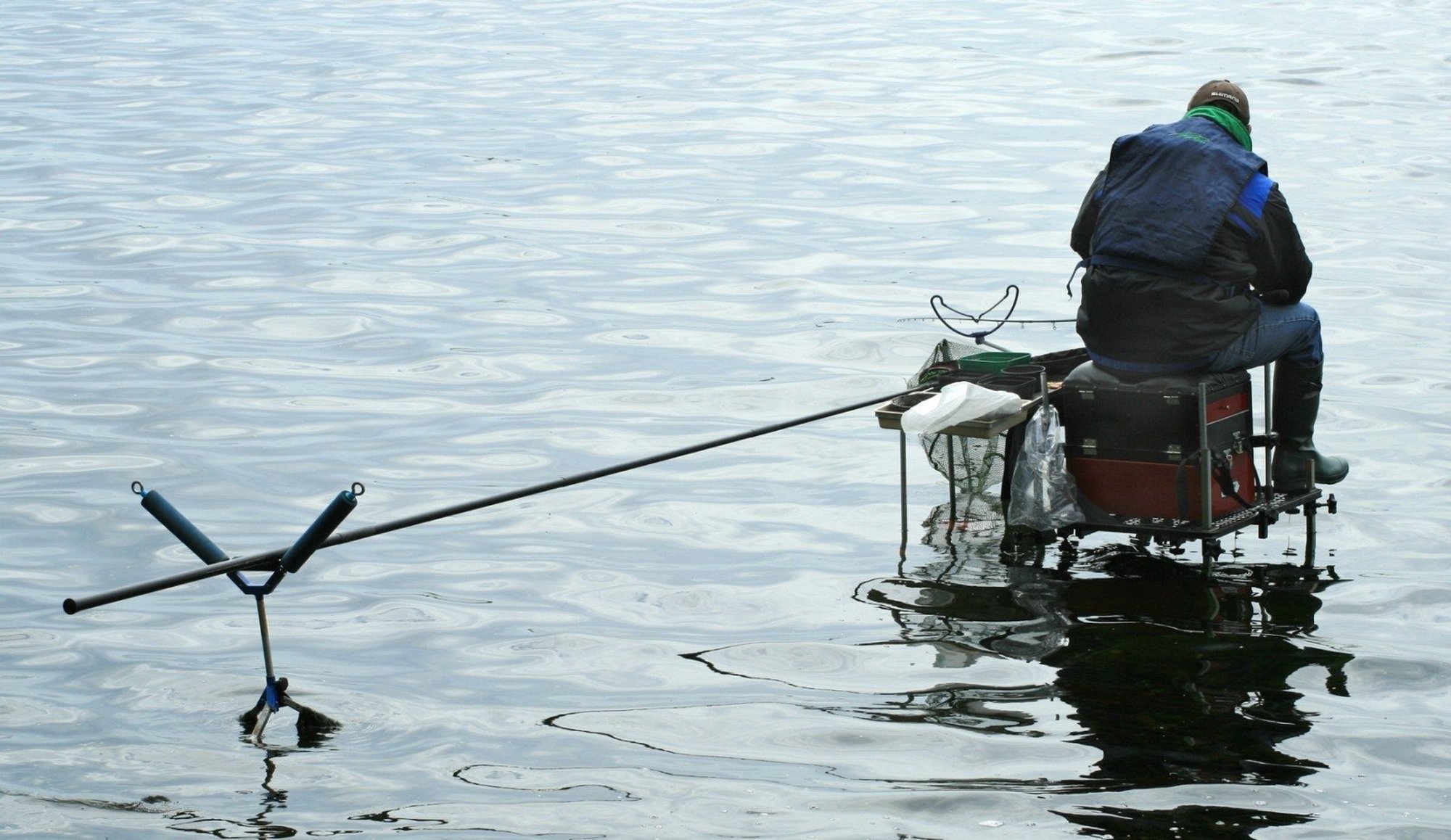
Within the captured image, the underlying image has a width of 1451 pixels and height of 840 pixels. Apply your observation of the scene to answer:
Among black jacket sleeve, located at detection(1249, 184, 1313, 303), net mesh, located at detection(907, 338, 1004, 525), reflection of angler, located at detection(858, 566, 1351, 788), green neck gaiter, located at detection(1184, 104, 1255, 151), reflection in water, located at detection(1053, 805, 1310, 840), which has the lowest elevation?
reflection in water, located at detection(1053, 805, 1310, 840)

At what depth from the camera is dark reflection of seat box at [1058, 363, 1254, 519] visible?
22.6 feet

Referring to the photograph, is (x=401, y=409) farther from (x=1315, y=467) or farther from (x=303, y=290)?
(x=1315, y=467)

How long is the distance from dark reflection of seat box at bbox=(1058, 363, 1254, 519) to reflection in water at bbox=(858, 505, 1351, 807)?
0.38 metres

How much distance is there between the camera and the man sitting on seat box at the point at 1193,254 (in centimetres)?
677

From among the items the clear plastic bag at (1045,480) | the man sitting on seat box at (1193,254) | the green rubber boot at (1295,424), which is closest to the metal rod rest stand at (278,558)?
the clear plastic bag at (1045,480)

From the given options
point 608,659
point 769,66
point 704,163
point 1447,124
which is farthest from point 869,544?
point 769,66

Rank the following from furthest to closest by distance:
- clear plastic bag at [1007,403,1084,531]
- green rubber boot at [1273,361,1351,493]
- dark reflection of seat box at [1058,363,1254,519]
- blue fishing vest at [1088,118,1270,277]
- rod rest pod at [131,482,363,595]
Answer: green rubber boot at [1273,361,1351,493], clear plastic bag at [1007,403,1084,531], dark reflection of seat box at [1058,363,1254,519], blue fishing vest at [1088,118,1270,277], rod rest pod at [131,482,363,595]

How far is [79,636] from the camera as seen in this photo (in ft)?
23.2

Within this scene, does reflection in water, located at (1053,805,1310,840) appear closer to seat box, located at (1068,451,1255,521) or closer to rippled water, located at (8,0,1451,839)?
rippled water, located at (8,0,1451,839)

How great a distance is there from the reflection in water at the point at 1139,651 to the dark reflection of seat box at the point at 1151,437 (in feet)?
1.24

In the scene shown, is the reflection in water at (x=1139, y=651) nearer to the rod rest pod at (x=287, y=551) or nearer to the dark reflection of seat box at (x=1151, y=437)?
the dark reflection of seat box at (x=1151, y=437)

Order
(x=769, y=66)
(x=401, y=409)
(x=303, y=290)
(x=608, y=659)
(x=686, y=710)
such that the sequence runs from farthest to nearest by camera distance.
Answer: (x=769, y=66), (x=303, y=290), (x=401, y=409), (x=608, y=659), (x=686, y=710)

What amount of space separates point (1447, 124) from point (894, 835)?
1666cm

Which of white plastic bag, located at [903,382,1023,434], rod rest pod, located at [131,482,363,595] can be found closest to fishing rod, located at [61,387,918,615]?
rod rest pod, located at [131,482,363,595]
